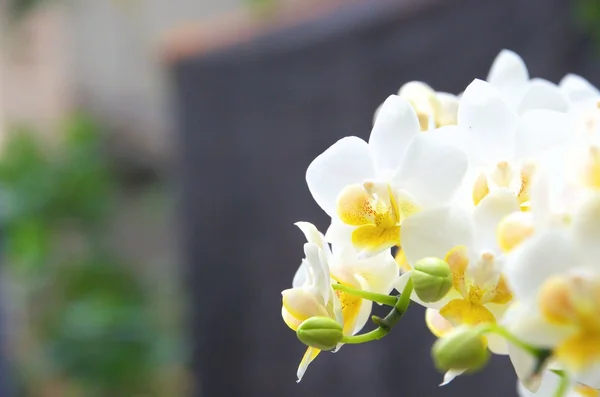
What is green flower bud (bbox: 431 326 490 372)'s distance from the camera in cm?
15

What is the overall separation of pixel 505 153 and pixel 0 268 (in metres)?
1.41

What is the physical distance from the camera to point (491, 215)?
193mm

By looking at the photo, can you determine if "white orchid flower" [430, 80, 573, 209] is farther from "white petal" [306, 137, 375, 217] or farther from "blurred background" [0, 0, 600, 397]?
"blurred background" [0, 0, 600, 397]

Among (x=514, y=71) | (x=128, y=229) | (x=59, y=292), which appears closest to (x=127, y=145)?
(x=128, y=229)

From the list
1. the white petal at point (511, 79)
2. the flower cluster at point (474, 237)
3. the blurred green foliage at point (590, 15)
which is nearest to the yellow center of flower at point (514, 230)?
the flower cluster at point (474, 237)

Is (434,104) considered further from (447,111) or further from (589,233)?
(589,233)

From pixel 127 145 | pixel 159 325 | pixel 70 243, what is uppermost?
pixel 127 145

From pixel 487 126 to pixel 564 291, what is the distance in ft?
0.29

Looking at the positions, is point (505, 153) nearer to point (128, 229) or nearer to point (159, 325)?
point (159, 325)

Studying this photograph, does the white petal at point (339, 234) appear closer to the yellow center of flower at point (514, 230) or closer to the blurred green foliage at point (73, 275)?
the yellow center of flower at point (514, 230)

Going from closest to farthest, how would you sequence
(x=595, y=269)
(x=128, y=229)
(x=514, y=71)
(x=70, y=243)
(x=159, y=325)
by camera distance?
(x=595, y=269)
(x=514, y=71)
(x=159, y=325)
(x=70, y=243)
(x=128, y=229)

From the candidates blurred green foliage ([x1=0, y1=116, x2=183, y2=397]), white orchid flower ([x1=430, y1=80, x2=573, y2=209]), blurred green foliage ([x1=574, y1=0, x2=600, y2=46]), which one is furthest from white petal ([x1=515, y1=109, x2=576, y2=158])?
blurred green foliage ([x1=0, y1=116, x2=183, y2=397])

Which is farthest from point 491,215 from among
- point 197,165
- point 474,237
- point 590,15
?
point 197,165

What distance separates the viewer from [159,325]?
1737mm
